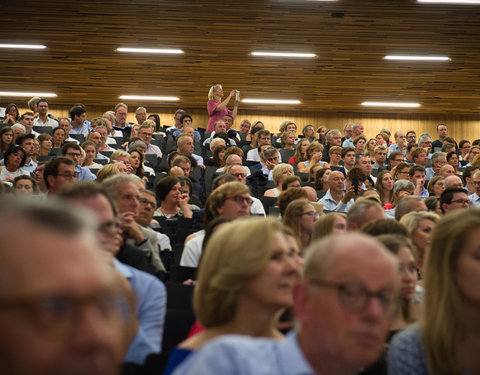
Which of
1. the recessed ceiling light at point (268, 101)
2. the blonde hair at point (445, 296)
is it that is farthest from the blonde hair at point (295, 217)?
the recessed ceiling light at point (268, 101)

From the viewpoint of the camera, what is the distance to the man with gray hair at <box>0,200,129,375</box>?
1.95ft

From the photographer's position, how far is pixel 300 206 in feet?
12.9

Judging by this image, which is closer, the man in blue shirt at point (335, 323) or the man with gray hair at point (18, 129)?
the man in blue shirt at point (335, 323)

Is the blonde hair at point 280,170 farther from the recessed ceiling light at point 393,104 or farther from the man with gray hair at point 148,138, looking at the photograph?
the recessed ceiling light at point 393,104

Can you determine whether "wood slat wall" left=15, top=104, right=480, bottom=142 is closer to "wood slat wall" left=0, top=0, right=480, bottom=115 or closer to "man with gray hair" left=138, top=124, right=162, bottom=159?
"wood slat wall" left=0, top=0, right=480, bottom=115

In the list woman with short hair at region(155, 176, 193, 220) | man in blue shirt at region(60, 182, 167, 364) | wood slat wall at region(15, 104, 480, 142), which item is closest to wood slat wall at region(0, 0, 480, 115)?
wood slat wall at region(15, 104, 480, 142)

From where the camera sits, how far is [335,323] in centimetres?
129

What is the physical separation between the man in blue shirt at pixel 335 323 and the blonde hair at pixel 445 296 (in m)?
0.37

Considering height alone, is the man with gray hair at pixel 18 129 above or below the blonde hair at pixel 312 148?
above

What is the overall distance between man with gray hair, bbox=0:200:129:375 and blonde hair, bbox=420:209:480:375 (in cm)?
116

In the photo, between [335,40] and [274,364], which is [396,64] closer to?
[335,40]

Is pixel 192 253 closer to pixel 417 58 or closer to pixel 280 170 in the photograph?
pixel 280 170

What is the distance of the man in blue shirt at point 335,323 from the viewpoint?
4.03 ft

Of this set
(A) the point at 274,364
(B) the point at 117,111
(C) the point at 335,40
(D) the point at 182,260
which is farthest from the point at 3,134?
(A) the point at 274,364
